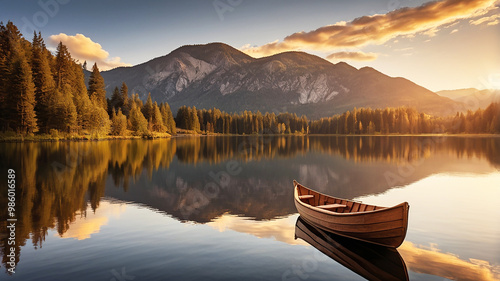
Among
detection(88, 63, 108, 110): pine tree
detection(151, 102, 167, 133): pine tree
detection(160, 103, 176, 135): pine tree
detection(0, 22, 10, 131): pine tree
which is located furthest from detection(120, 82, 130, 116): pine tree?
detection(0, 22, 10, 131): pine tree

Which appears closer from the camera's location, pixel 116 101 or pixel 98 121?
pixel 98 121

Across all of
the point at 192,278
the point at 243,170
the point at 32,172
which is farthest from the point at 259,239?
the point at 32,172

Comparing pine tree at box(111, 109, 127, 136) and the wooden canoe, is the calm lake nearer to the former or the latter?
the wooden canoe

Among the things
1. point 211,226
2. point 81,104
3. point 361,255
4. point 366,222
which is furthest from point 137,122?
point 361,255

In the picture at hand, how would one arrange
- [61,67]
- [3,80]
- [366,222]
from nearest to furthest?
1. [366,222]
2. [3,80]
3. [61,67]

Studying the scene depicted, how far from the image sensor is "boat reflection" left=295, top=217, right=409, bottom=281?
12281 millimetres

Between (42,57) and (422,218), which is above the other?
(42,57)

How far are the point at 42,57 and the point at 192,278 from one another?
10507 centimetres

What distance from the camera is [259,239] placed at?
16.2 m

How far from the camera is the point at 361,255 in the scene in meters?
13.9

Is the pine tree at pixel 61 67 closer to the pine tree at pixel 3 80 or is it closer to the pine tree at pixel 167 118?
the pine tree at pixel 3 80

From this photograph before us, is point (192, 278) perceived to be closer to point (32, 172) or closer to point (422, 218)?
point (422, 218)

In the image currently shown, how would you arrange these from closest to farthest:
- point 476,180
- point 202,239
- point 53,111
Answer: point 202,239 < point 476,180 < point 53,111

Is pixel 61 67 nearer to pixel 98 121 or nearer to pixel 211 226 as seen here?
pixel 98 121
